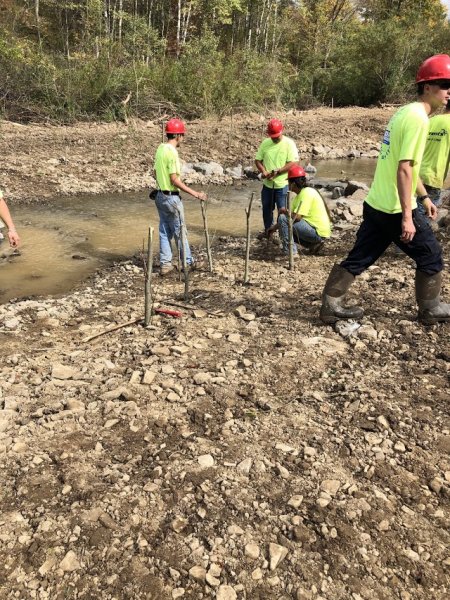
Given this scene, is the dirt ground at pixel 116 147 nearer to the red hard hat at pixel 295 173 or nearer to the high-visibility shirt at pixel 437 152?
the red hard hat at pixel 295 173

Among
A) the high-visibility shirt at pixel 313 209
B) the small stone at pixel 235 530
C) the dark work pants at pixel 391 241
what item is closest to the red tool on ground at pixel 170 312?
the dark work pants at pixel 391 241

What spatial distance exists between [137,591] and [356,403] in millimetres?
1708

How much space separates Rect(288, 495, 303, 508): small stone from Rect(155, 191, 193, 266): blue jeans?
11.6 ft

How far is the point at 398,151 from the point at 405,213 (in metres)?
0.43

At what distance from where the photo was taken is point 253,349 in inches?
151

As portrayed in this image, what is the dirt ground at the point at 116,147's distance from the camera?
35.0ft

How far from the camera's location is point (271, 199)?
666cm

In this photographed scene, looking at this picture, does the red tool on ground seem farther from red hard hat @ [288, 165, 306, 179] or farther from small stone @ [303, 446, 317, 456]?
red hard hat @ [288, 165, 306, 179]

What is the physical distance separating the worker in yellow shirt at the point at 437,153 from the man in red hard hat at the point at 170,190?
7.72 feet

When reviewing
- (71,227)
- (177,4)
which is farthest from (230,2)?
(71,227)

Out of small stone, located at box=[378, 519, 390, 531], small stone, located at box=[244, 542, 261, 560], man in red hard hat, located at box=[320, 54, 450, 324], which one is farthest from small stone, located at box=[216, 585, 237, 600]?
man in red hard hat, located at box=[320, 54, 450, 324]

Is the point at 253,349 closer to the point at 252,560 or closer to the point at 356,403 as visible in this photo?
the point at 356,403

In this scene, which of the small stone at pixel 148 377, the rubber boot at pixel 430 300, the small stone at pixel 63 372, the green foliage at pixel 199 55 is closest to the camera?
the small stone at pixel 148 377

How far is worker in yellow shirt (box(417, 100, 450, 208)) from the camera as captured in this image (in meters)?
4.70
